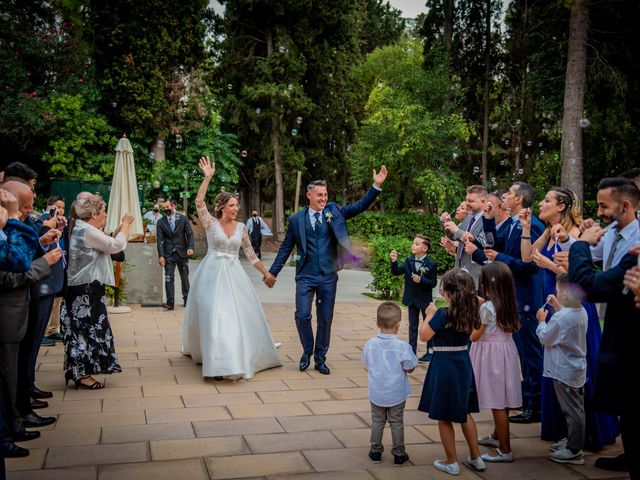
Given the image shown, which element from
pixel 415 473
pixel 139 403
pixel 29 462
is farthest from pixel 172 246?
pixel 415 473

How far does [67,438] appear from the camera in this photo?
15.4 feet

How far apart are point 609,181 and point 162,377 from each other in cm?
485

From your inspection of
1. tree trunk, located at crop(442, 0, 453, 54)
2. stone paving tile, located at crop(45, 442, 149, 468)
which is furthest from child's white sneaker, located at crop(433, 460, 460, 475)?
tree trunk, located at crop(442, 0, 453, 54)

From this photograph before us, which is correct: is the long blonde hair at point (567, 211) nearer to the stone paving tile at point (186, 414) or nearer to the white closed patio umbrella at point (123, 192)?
the stone paving tile at point (186, 414)

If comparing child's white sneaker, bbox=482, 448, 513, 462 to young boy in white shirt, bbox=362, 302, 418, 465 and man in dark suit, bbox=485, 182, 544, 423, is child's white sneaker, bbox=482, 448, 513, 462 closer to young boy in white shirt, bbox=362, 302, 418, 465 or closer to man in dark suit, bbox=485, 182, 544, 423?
young boy in white shirt, bbox=362, 302, 418, 465

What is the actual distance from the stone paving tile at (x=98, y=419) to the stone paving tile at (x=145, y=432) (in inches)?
5.1

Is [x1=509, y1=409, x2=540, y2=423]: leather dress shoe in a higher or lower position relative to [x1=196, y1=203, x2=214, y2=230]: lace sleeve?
lower

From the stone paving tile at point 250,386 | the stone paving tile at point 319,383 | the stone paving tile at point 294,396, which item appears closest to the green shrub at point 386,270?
the stone paving tile at point 319,383

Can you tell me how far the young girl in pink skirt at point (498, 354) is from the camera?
4.36m

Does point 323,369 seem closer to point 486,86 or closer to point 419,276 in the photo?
point 419,276

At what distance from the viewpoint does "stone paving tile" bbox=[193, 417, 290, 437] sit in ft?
15.9

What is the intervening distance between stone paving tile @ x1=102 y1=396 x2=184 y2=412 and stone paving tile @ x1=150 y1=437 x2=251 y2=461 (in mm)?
961

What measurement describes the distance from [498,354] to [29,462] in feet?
10.9

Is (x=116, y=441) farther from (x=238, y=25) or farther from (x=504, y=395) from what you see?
(x=238, y=25)
